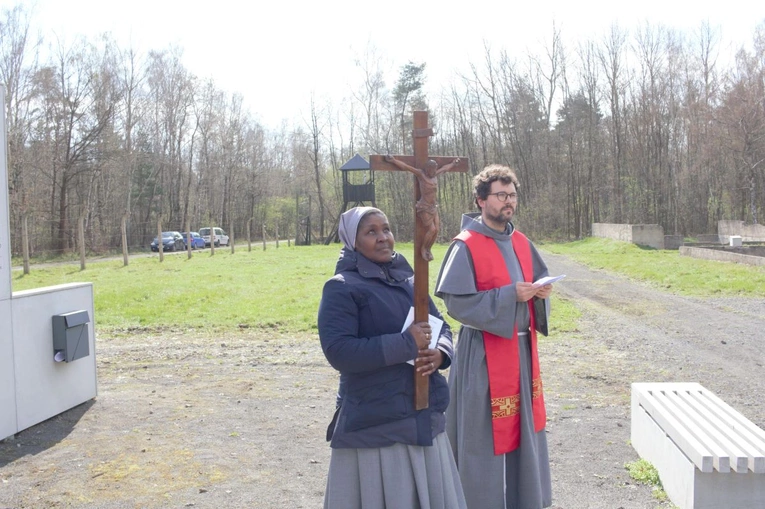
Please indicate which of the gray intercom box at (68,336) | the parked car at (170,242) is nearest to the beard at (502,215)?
the gray intercom box at (68,336)

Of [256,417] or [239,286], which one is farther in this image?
[239,286]

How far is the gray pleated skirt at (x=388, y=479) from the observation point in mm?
2629

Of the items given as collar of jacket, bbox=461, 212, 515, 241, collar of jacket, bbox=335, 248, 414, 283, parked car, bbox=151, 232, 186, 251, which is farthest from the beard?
parked car, bbox=151, 232, 186, 251

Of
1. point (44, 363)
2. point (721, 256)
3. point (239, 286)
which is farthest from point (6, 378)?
point (721, 256)

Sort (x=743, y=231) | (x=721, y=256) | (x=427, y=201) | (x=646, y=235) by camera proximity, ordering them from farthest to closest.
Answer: (x=743, y=231) → (x=646, y=235) → (x=721, y=256) → (x=427, y=201)

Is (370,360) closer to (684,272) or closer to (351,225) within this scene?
(351,225)

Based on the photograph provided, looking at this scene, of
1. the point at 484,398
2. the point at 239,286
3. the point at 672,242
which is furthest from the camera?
the point at 672,242

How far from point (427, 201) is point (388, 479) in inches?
43.7

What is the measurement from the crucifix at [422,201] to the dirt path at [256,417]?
6.62ft

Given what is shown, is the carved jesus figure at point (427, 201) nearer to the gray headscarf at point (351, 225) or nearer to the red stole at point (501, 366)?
the gray headscarf at point (351, 225)

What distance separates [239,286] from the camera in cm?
1630

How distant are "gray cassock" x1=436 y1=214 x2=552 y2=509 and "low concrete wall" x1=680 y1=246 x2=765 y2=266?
16.2 meters

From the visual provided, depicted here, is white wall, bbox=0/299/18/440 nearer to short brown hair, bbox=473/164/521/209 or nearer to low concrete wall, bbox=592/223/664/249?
short brown hair, bbox=473/164/521/209

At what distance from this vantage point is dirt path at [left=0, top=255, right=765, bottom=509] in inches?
172
